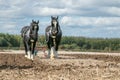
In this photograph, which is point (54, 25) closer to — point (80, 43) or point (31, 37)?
point (31, 37)

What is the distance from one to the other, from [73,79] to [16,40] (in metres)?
49.5

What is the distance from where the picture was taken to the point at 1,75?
66.0ft

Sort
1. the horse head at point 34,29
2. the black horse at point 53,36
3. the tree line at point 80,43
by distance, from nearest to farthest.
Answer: the horse head at point 34,29 < the black horse at point 53,36 < the tree line at point 80,43

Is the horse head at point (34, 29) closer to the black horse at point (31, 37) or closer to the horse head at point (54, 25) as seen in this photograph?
the black horse at point (31, 37)

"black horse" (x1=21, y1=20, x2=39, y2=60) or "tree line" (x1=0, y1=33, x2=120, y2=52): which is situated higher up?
"black horse" (x1=21, y1=20, x2=39, y2=60)

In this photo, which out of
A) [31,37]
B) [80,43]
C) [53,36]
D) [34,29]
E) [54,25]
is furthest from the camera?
[80,43]

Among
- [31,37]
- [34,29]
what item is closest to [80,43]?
[31,37]

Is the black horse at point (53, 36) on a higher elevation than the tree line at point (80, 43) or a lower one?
higher

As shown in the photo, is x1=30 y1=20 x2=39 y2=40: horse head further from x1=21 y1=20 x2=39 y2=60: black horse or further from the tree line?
the tree line

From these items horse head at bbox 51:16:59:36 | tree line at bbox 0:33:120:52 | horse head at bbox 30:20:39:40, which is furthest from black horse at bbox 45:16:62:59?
tree line at bbox 0:33:120:52

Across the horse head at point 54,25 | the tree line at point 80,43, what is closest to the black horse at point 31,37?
the horse head at point 54,25

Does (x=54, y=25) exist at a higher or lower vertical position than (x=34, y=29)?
higher

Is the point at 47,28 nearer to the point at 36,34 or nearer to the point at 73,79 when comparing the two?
the point at 36,34

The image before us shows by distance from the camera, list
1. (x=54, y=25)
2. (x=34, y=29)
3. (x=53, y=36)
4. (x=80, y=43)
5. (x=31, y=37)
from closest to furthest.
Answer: (x=34, y=29) → (x=54, y=25) → (x=31, y=37) → (x=53, y=36) → (x=80, y=43)
